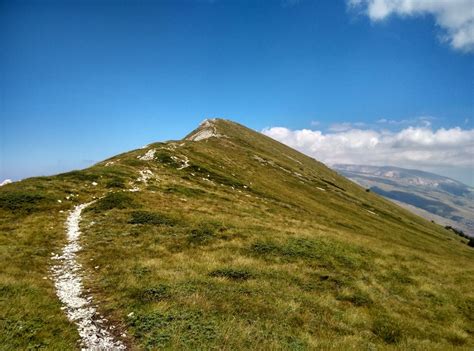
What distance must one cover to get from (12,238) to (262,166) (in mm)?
75355

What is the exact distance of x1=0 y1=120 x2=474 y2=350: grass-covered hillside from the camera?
1331 centimetres

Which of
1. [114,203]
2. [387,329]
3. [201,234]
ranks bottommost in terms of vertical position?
[387,329]

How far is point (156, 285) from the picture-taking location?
17.1 meters

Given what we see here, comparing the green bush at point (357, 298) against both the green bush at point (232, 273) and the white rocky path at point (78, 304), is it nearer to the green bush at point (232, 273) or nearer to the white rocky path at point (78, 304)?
the green bush at point (232, 273)

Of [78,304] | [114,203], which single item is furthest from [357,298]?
[114,203]

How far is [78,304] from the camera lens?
1485cm

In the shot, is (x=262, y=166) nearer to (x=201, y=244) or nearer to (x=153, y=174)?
(x=153, y=174)

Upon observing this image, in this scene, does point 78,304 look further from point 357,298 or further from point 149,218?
point 149,218

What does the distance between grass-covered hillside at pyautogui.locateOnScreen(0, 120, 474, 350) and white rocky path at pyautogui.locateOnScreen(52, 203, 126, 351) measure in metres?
0.37

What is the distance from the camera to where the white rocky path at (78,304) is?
12.0 m

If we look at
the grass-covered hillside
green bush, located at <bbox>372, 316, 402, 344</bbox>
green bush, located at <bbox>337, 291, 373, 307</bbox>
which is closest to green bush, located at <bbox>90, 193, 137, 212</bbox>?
the grass-covered hillside

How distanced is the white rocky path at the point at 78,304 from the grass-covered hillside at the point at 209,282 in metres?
0.37

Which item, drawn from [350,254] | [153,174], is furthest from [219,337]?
[153,174]

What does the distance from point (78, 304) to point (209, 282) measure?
6.80 m
